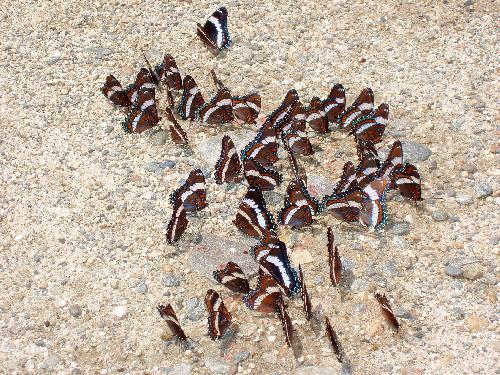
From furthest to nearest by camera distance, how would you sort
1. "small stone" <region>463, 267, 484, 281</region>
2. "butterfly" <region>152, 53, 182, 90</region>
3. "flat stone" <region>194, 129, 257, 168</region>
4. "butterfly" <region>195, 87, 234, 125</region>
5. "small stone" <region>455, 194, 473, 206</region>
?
"butterfly" <region>152, 53, 182, 90</region> < "butterfly" <region>195, 87, 234, 125</region> < "flat stone" <region>194, 129, 257, 168</region> < "small stone" <region>455, 194, 473, 206</region> < "small stone" <region>463, 267, 484, 281</region>

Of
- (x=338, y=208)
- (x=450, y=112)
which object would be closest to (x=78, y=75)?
(x=338, y=208)

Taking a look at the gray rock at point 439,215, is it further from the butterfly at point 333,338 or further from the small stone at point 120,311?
the small stone at point 120,311

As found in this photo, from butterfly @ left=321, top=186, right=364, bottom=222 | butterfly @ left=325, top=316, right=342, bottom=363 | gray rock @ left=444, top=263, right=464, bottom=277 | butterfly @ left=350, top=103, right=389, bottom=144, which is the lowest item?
butterfly @ left=325, top=316, right=342, bottom=363

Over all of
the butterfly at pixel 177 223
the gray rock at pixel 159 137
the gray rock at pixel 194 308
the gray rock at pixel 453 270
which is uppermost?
the gray rock at pixel 453 270

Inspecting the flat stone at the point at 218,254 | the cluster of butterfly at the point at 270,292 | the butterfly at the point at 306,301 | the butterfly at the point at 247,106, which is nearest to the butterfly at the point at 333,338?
the cluster of butterfly at the point at 270,292

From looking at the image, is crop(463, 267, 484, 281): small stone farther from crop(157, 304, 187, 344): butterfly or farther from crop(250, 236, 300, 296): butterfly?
crop(157, 304, 187, 344): butterfly

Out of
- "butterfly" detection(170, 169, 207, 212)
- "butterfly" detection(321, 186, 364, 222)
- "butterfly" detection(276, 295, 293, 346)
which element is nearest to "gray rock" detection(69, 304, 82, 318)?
"butterfly" detection(170, 169, 207, 212)
